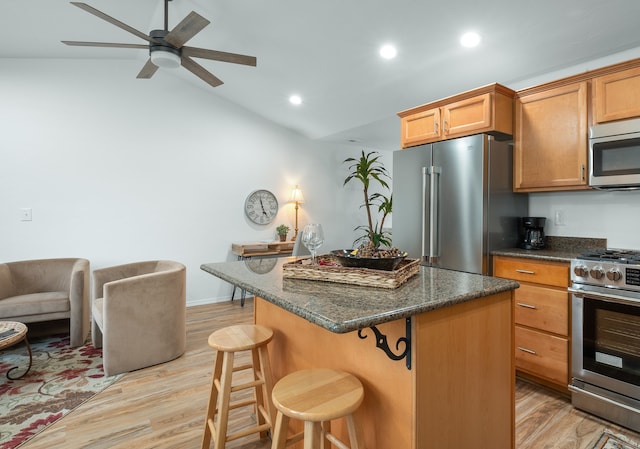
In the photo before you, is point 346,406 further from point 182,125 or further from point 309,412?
point 182,125

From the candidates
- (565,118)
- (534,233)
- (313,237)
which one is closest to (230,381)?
(313,237)

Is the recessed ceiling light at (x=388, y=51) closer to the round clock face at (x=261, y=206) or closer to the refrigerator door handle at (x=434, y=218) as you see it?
the refrigerator door handle at (x=434, y=218)

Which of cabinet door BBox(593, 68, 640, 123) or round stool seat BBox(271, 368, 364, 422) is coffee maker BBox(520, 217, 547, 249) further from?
round stool seat BBox(271, 368, 364, 422)

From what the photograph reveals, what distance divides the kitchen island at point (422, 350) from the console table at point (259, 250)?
3.08 metres

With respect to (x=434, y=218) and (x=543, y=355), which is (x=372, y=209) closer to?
(x=434, y=218)

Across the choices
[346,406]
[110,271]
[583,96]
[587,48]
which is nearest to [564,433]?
[346,406]

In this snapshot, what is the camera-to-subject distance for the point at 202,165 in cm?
460

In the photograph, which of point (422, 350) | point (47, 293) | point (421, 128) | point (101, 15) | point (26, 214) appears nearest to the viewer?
point (422, 350)

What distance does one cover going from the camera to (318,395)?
1.16 m

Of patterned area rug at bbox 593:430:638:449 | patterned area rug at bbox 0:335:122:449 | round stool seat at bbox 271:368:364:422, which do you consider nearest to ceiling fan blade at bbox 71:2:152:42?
round stool seat at bbox 271:368:364:422

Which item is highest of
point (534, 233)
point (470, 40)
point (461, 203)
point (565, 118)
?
point (470, 40)

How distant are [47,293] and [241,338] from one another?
2709 millimetres

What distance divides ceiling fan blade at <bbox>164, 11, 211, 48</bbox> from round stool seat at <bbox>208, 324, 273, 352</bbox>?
1772 mm

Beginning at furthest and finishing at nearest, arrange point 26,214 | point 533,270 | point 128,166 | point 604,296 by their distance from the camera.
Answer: point 128,166 < point 26,214 < point 533,270 < point 604,296
